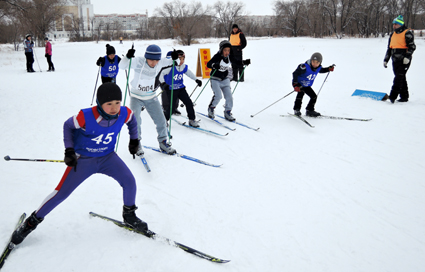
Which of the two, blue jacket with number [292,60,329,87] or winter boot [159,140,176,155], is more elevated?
blue jacket with number [292,60,329,87]

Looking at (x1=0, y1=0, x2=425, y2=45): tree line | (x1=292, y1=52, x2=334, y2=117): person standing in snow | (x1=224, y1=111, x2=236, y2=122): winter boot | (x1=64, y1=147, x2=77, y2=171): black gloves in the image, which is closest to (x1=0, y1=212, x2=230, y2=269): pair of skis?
(x1=64, y1=147, x2=77, y2=171): black gloves

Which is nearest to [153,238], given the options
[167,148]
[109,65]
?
[167,148]

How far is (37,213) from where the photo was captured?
2.35 m

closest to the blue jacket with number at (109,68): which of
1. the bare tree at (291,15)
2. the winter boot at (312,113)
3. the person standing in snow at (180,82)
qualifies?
the person standing in snow at (180,82)

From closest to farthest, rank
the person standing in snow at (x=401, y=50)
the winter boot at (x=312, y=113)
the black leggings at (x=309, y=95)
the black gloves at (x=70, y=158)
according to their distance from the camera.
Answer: the black gloves at (x=70, y=158) < the black leggings at (x=309, y=95) < the winter boot at (x=312, y=113) < the person standing in snow at (x=401, y=50)

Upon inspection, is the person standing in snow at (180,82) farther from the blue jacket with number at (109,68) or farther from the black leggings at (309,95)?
the black leggings at (309,95)

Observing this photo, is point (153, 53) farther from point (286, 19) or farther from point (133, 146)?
point (286, 19)

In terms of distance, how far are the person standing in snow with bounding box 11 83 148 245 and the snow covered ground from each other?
27 centimetres

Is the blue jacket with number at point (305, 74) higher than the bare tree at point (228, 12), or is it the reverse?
the bare tree at point (228, 12)

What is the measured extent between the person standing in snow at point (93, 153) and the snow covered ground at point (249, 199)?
0.27 m

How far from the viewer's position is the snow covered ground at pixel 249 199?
93.4 inches

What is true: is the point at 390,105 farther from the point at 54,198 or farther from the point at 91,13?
the point at 91,13

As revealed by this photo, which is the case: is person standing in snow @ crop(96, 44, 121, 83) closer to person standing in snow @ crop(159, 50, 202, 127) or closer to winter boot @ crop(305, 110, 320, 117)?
person standing in snow @ crop(159, 50, 202, 127)

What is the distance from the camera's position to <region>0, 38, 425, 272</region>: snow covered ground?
2371 mm
